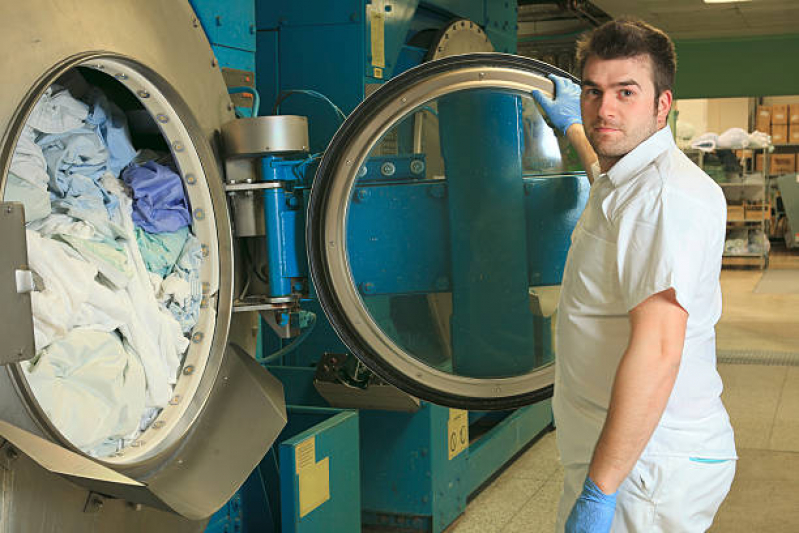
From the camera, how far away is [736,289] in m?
9.46

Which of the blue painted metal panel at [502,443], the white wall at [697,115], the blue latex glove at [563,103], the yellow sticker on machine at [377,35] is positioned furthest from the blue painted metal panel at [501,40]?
the white wall at [697,115]

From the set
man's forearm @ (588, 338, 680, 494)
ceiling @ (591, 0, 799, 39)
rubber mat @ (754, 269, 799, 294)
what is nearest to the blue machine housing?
man's forearm @ (588, 338, 680, 494)

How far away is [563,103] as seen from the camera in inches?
87.0

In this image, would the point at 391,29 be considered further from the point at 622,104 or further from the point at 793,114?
the point at 793,114

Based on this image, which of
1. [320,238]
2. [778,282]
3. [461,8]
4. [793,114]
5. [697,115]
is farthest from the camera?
[697,115]

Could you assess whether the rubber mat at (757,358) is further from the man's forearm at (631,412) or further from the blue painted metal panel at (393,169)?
the man's forearm at (631,412)

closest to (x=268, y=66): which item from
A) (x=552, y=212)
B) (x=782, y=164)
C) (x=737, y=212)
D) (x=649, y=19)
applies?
(x=552, y=212)

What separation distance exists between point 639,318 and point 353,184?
886mm

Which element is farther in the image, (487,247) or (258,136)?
(487,247)

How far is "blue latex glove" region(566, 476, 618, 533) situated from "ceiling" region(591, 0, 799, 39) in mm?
7084

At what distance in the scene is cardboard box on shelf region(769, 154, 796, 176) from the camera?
13375 millimetres

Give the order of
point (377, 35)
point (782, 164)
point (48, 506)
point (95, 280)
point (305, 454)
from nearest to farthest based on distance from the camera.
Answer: point (48, 506) → point (95, 280) → point (305, 454) → point (377, 35) → point (782, 164)

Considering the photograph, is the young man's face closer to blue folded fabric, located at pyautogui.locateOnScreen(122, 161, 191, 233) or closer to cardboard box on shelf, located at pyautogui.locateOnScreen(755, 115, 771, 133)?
blue folded fabric, located at pyautogui.locateOnScreen(122, 161, 191, 233)

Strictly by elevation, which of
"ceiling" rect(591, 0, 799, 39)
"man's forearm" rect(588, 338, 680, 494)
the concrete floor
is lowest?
the concrete floor
